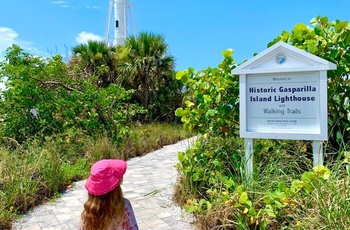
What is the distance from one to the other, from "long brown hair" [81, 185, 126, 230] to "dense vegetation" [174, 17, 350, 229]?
1.34 m

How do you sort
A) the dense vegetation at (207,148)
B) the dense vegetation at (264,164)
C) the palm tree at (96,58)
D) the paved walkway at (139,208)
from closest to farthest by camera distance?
the dense vegetation at (264,164) → the dense vegetation at (207,148) → the paved walkway at (139,208) → the palm tree at (96,58)

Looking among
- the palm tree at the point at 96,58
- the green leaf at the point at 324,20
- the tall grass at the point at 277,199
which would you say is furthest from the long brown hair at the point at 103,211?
the palm tree at the point at 96,58

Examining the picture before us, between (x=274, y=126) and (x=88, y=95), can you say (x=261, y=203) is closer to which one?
(x=274, y=126)

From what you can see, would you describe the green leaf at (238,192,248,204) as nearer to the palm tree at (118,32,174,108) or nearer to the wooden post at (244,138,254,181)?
the wooden post at (244,138,254,181)

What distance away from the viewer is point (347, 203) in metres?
2.41

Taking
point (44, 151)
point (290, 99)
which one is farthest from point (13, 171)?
point (290, 99)

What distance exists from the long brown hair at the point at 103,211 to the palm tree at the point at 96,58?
13893mm

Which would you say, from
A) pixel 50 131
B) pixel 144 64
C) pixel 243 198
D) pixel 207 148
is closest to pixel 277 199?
pixel 243 198

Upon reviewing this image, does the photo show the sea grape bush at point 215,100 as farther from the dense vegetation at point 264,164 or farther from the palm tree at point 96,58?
the palm tree at point 96,58

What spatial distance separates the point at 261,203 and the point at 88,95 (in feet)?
18.5

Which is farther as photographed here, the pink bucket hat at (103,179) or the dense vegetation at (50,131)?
the dense vegetation at (50,131)

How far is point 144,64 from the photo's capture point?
15.3 m

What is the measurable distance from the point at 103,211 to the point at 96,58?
14.8m

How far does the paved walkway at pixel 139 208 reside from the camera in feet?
11.8
